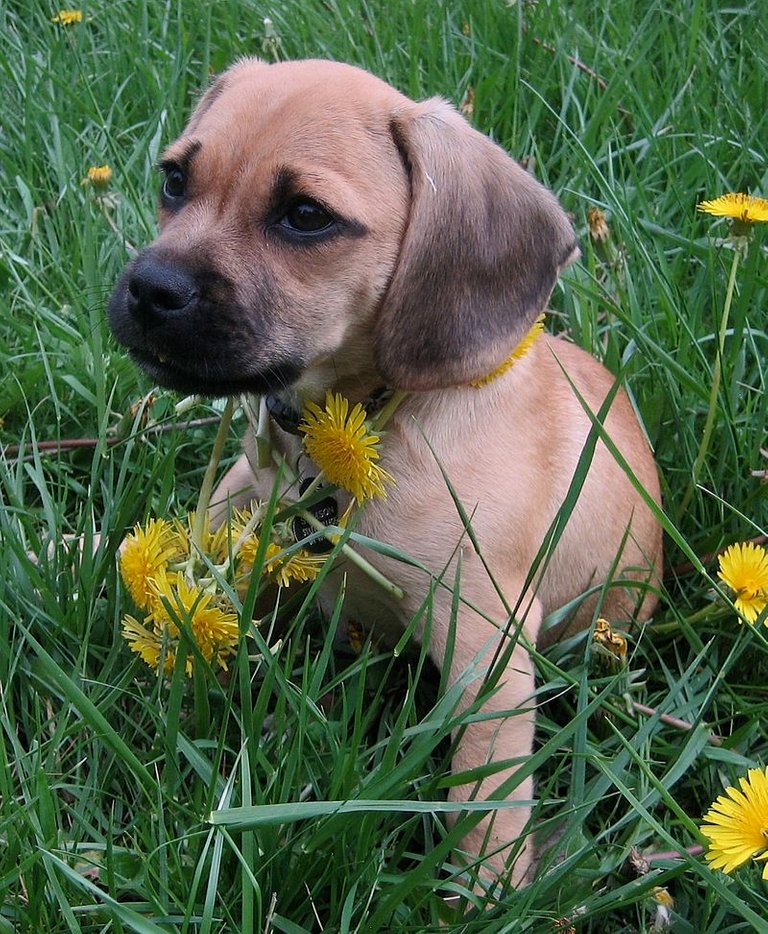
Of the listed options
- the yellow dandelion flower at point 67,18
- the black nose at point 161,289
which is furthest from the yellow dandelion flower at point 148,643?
the yellow dandelion flower at point 67,18

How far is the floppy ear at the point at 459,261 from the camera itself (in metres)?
2.25

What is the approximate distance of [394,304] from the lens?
2.27 m

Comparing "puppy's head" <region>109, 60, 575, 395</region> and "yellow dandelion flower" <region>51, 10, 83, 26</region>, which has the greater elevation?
"puppy's head" <region>109, 60, 575, 395</region>

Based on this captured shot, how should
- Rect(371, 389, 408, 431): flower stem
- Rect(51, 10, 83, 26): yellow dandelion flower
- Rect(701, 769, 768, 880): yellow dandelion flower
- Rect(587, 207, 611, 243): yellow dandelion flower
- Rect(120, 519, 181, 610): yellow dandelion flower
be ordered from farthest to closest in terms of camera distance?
Rect(51, 10, 83, 26): yellow dandelion flower, Rect(587, 207, 611, 243): yellow dandelion flower, Rect(371, 389, 408, 431): flower stem, Rect(120, 519, 181, 610): yellow dandelion flower, Rect(701, 769, 768, 880): yellow dandelion flower

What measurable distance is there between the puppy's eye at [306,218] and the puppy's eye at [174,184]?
0.29 meters

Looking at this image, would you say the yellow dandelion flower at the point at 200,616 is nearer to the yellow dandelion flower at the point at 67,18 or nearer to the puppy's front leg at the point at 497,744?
the puppy's front leg at the point at 497,744

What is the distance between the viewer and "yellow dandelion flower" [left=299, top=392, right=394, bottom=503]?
2.05 metres

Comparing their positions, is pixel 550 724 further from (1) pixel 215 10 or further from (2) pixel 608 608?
(1) pixel 215 10

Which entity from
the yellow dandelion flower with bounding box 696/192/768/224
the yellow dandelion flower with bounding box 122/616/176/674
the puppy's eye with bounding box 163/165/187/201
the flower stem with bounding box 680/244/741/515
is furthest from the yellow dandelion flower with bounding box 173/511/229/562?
the yellow dandelion flower with bounding box 696/192/768/224

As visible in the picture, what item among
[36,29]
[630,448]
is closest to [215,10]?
[36,29]

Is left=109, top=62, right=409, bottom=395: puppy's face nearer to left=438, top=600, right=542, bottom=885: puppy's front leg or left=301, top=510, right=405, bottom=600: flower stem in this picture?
left=301, top=510, right=405, bottom=600: flower stem

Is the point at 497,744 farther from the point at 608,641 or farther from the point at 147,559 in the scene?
the point at 147,559

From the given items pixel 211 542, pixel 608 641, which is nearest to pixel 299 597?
pixel 211 542

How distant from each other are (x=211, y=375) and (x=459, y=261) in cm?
58
